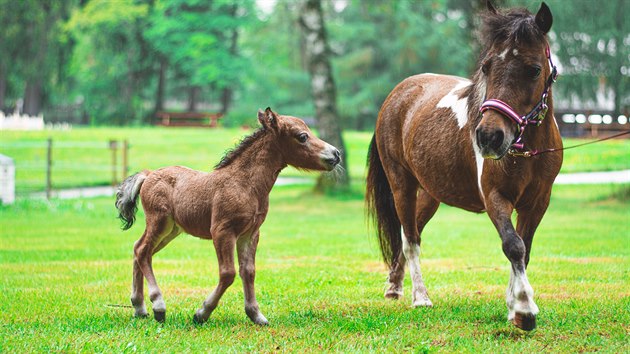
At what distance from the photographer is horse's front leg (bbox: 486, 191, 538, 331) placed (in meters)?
5.51

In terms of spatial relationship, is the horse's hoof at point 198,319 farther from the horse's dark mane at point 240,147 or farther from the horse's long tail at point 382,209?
the horse's long tail at point 382,209

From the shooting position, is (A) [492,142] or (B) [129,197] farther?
(B) [129,197]

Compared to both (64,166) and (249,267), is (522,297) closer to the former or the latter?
(249,267)

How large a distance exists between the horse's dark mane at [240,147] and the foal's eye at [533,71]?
1.95 meters

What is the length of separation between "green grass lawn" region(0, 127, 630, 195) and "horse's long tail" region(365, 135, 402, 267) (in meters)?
15.2

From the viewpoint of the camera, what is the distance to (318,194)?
20.2 metres

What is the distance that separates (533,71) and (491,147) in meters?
0.64

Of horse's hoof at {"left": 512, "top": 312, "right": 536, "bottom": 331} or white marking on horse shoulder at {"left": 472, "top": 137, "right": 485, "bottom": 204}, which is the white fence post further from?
horse's hoof at {"left": 512, "top": 312, "right": 536, "bottom": 331}

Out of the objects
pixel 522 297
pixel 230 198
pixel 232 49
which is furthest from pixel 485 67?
pixel 232 49

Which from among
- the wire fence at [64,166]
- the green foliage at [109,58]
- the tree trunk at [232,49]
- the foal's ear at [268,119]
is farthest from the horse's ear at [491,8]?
the tree trunk at [232,49]

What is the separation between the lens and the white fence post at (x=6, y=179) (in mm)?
17094

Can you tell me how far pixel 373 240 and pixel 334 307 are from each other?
571cm

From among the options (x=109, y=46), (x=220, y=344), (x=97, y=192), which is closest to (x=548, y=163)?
(x=220, y=344)

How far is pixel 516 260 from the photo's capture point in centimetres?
563
